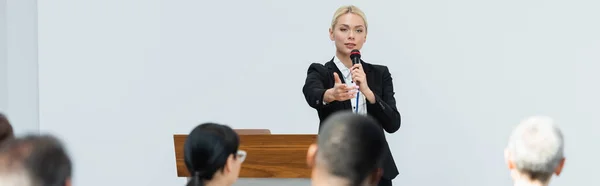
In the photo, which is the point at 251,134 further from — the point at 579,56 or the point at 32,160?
the point at 579,56

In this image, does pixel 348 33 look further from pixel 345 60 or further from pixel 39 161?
pixel 39 161

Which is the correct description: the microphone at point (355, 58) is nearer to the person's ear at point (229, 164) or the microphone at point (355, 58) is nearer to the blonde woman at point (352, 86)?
the blonde woman at point (352, 86)

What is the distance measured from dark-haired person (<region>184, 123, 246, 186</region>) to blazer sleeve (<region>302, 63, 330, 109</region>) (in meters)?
0.88

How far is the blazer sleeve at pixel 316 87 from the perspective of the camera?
321 cm

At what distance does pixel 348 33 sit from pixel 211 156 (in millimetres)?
1236

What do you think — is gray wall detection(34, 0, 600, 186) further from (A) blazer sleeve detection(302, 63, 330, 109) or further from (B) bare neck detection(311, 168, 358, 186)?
(B) bare neck detection(311, 168, 358, 186)

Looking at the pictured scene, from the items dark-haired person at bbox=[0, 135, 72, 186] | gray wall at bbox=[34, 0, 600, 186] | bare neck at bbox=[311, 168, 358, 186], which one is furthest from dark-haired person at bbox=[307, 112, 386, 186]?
gray wall at bbox=[34, 0, 600, 186]

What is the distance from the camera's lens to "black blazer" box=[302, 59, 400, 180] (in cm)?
323

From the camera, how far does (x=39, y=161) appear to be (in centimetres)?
173

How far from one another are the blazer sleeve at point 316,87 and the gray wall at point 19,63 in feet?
8.21

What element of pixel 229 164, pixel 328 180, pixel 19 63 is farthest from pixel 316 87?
pixel 19 63

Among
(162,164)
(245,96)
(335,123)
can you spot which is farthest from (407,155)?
(335,123)

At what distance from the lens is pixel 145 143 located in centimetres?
524

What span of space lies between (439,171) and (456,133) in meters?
0.23
